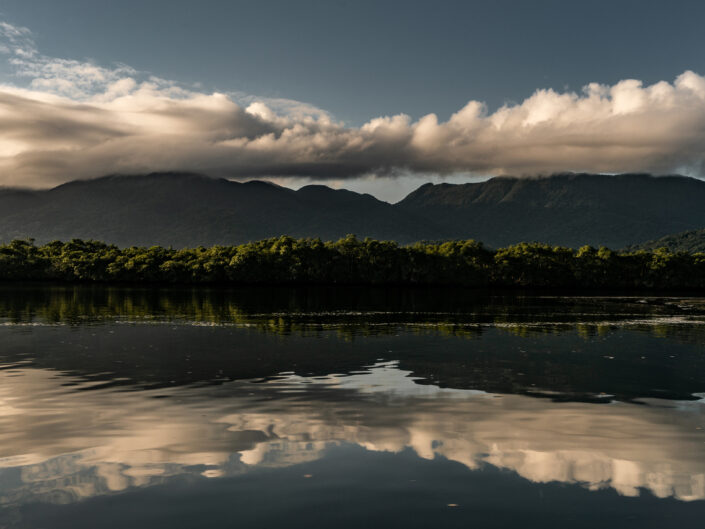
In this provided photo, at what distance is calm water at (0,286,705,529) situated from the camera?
13.3 meters

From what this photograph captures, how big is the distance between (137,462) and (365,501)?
6.59m

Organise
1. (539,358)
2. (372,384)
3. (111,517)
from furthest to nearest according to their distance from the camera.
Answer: (539,358)
(372,384)
(111,517)

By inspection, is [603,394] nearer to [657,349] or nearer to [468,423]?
[468,423]

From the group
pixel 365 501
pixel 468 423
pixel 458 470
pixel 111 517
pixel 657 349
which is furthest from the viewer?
pixel 657 349

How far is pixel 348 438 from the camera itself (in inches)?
744

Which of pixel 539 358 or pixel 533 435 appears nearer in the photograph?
pixel 533 435

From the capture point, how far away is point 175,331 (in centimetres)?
5450

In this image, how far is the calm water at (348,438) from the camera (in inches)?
525

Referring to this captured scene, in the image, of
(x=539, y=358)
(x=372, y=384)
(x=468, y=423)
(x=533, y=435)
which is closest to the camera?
(x=533, y=435)

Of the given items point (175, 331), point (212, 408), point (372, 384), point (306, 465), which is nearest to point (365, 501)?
point (306, 465)

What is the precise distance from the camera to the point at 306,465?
16.2 meters

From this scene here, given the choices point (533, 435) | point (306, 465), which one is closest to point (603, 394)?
point (533, 435)

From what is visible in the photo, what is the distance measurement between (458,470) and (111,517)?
8635 millimetres

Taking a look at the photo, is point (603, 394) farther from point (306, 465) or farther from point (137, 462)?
point (137, 462)
